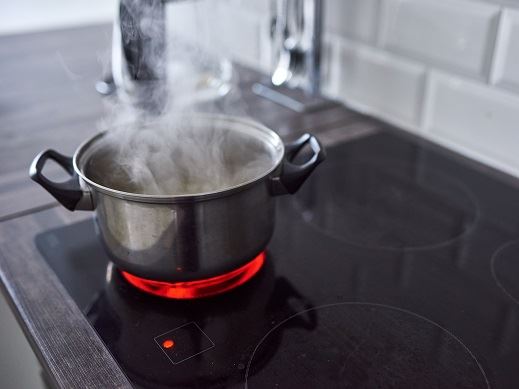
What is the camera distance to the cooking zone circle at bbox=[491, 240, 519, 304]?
625 millimetres

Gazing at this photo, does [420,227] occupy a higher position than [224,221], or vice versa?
[224,221]

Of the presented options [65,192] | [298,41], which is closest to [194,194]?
[65,192]

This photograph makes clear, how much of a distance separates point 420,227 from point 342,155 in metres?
0.22

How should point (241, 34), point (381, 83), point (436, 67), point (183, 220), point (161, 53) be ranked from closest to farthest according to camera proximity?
point (183, 220), point (436, 67), point (381, 83), point (161, 53), point (241, 34)

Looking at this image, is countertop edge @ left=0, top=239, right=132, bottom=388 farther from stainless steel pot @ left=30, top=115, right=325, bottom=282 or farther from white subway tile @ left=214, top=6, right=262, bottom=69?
white subway tile @ left=214, top=6, right=262, bottom=69

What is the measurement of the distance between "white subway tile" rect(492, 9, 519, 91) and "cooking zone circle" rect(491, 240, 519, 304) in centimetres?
24

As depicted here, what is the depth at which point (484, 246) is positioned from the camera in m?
0.70

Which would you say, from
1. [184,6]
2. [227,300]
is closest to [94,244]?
[227,300]

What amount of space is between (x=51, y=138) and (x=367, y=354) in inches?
25.7

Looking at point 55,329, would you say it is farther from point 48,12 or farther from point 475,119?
point 48,12

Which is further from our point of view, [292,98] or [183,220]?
[292,98]

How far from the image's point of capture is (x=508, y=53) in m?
0.80

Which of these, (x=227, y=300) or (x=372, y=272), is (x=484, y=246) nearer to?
(x=372, y=272)

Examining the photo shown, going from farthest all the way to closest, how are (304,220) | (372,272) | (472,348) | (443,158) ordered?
(443,158) < (304,220) < (372,272) < (472,348)
